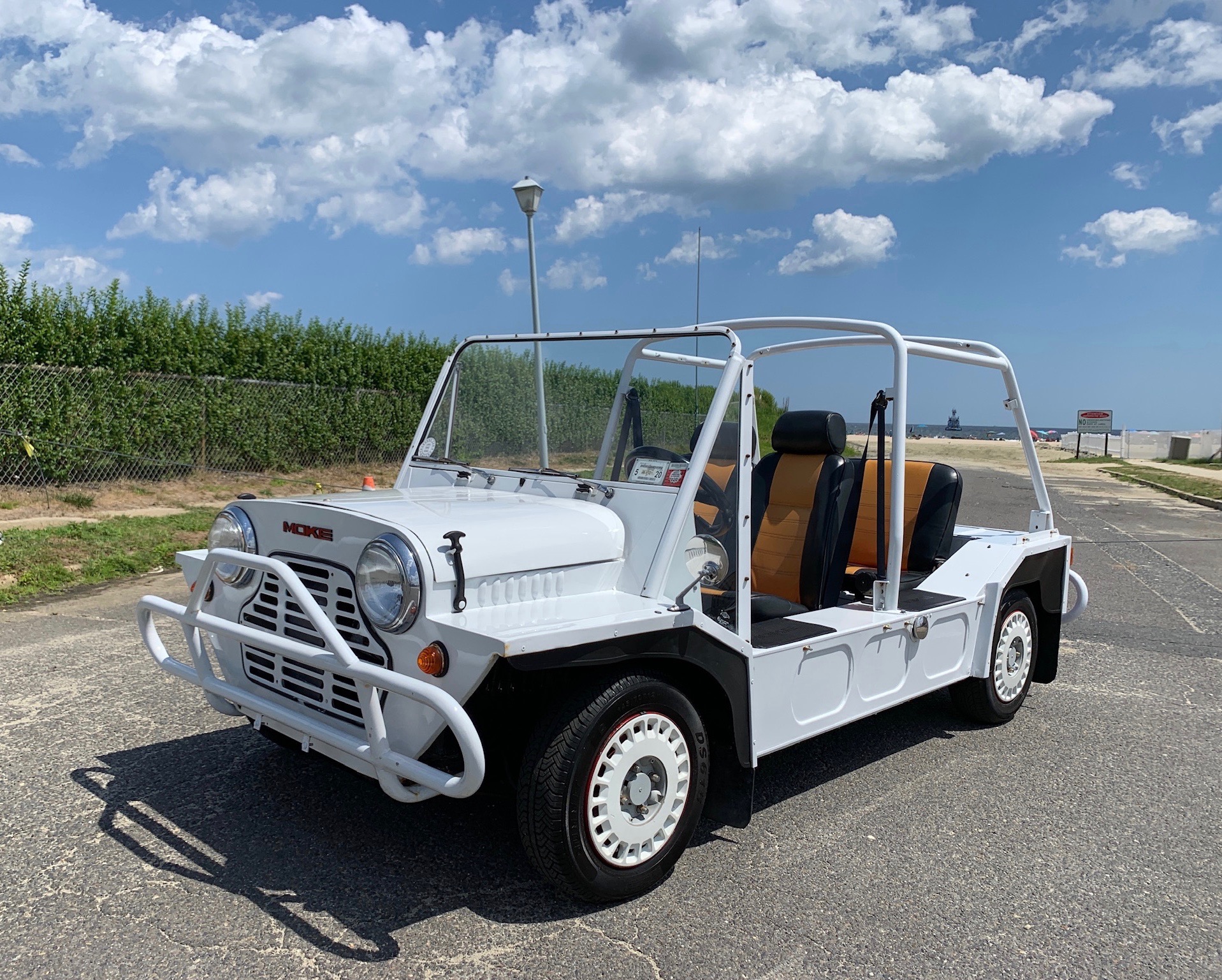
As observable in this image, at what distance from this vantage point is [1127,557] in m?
11.6

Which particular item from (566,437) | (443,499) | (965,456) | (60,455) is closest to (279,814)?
(443,499)

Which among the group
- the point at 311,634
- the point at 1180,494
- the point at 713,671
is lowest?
the point at 1180,494

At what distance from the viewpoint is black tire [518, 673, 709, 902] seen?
3043mm

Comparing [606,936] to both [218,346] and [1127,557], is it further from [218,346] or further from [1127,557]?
[218,346]

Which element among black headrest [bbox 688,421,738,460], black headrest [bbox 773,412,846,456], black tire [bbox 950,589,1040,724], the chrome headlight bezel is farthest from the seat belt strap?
the chrome headlight bezel

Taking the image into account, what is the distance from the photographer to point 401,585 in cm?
311

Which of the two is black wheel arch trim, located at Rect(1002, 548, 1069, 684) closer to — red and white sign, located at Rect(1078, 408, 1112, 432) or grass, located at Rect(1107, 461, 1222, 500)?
grass, located at Rect(1107, 461, 1222, 500)

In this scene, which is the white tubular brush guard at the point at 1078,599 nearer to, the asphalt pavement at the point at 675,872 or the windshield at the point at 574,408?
the asphalt pavement at the point at 675,872

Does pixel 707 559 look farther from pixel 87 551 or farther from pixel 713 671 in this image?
pixel 87 551

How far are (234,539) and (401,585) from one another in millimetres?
1022

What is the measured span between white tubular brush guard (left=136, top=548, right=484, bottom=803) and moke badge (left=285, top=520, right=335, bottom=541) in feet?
0.67

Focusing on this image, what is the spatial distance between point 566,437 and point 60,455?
11788 mm

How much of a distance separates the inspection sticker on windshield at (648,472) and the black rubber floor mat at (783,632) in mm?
706

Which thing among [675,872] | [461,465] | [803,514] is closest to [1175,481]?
[803,514]
